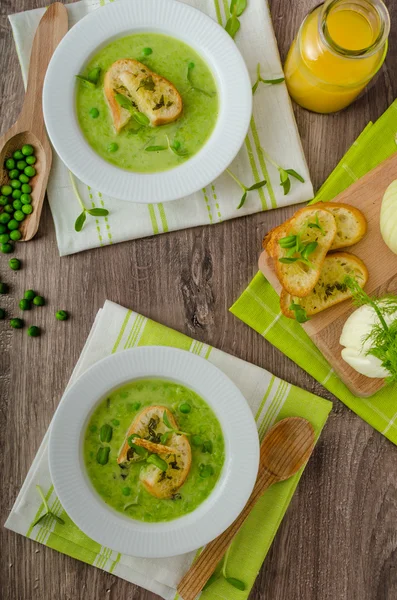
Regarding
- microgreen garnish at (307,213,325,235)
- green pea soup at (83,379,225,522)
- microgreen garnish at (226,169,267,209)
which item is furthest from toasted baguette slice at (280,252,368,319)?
green pea soup at (83,379,225,522)

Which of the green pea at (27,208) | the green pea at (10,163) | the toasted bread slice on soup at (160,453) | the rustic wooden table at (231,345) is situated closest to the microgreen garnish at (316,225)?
the rustic wooden table at (231,345)

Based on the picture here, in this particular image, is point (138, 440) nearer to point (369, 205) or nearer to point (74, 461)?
point (74, 461)

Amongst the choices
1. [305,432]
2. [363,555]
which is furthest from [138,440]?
[363,555]

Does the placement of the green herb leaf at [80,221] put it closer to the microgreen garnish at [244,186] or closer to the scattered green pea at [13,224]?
the scattered green pea at [13,224]

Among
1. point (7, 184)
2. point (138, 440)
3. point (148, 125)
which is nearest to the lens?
point (138, 440)

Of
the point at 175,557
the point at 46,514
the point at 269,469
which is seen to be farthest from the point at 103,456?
the point at 269,469

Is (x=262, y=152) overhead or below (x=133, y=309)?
overhead

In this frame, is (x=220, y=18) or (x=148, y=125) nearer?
(x=148, y=125)
